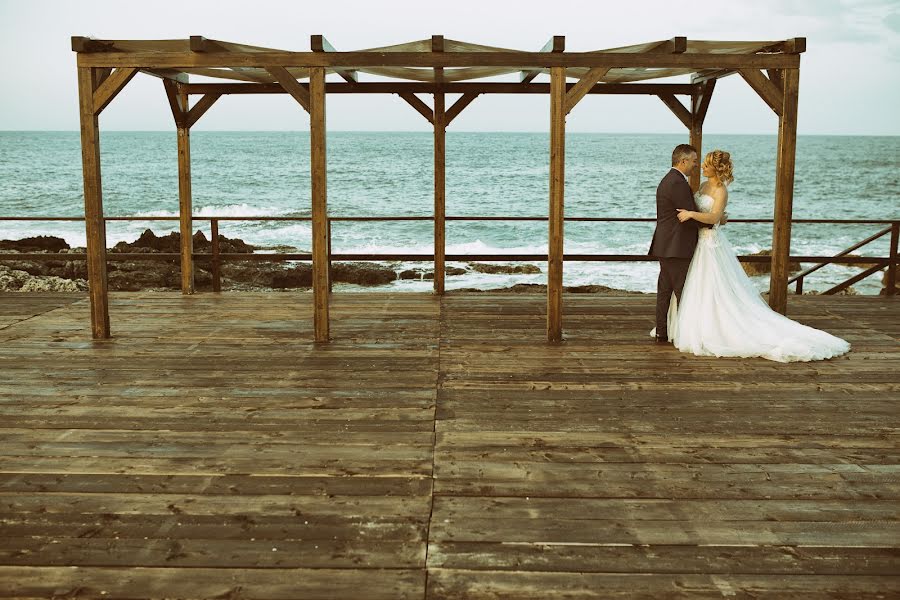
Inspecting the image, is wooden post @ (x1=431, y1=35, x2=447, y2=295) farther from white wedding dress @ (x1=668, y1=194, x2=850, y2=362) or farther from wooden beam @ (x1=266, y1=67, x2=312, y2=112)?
white wedding dress @ (x1=668, y1=194, x2=850, y2=362)

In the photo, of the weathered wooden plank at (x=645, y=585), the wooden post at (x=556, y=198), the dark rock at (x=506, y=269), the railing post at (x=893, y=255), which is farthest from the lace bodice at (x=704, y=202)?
the dark rock at (x=506, y=269)

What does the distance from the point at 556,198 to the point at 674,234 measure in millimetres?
987

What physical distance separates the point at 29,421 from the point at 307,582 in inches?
102

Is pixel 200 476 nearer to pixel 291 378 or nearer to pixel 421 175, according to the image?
pixel 291 378

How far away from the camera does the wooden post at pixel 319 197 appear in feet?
21.0

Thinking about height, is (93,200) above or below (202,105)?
below

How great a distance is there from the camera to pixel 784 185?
6.72 meters

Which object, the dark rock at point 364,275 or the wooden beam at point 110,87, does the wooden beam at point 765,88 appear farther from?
the dark rock at point 364,275

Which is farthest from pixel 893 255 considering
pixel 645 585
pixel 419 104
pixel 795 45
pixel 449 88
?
pixel 645 585

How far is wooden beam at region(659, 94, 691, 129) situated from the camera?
868 cm

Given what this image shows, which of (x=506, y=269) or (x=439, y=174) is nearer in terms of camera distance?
(x=439, y=174)

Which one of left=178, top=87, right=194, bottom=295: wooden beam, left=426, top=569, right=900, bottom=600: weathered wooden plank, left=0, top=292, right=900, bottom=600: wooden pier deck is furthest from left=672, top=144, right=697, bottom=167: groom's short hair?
left=178, top=87, right=194, bottom=295: wooden beam

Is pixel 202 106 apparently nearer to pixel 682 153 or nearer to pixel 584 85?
pixel 584 85

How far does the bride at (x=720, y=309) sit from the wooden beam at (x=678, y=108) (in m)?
2.36
